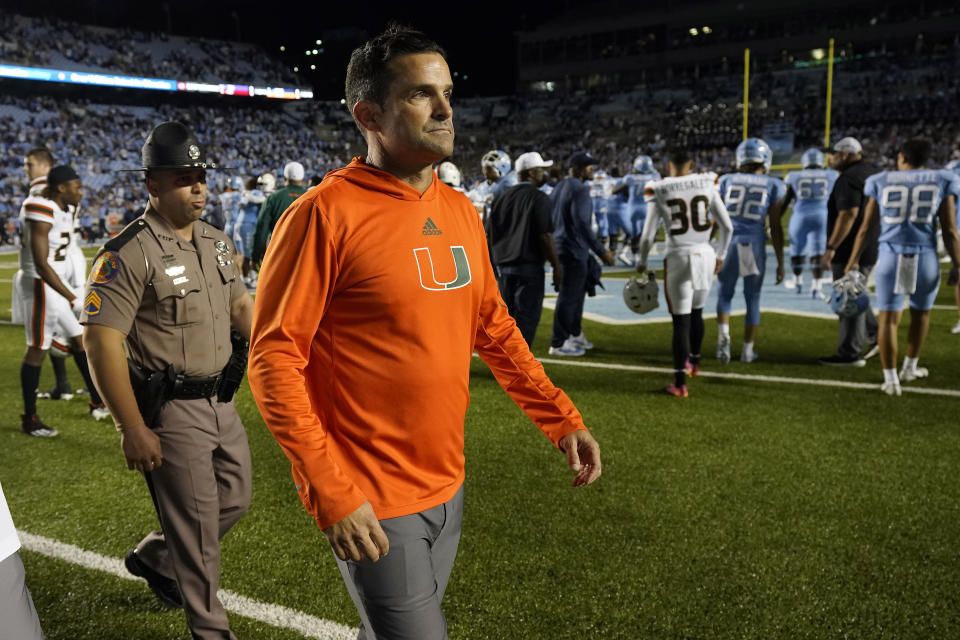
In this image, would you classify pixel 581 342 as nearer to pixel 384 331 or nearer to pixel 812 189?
pixel 812 189

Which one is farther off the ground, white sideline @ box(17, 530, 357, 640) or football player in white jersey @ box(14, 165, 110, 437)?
football player in white jersey @ box(14, 165, 110, 437)

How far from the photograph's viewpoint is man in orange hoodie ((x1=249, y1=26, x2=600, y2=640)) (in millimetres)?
1725

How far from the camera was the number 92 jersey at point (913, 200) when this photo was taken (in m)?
6.14

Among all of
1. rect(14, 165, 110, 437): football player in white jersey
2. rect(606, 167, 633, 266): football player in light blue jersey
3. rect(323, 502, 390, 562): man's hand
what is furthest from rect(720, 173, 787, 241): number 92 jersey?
rect(606, 167, 633, 266): football player in light blue jersey

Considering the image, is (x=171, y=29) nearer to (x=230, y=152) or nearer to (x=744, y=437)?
(x=230, y=152)

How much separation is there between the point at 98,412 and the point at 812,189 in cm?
1011

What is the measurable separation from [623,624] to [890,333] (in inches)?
174

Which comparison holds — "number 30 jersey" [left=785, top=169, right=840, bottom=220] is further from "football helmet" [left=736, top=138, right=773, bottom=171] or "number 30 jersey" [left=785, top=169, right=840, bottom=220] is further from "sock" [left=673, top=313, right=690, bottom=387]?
"sock" [left=673, top=313, right=690, bottom=387]

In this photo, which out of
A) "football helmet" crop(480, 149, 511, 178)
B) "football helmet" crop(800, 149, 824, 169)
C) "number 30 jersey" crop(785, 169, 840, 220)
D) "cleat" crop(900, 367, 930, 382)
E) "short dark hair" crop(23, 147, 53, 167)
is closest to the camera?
"short dark hair" crop(23, 147, 53, 167)

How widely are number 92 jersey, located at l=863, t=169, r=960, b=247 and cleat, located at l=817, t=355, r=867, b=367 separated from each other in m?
1.62

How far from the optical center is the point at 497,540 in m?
3.93

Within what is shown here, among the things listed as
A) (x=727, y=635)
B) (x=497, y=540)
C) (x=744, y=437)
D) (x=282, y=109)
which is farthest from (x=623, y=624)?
(x=282, y=109)

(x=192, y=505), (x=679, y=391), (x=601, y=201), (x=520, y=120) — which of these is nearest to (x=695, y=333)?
(x=679, y=391)

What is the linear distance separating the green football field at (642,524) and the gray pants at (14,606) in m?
0.03
